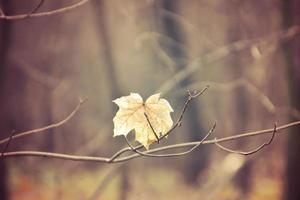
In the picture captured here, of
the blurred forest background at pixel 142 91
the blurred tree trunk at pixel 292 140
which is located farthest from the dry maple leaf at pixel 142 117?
the blurred forest background at pixel 142 91

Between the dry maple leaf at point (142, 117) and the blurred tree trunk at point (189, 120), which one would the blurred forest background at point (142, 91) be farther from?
the dry maple leaf at point (142, 117)

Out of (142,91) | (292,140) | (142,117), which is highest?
(142,91)

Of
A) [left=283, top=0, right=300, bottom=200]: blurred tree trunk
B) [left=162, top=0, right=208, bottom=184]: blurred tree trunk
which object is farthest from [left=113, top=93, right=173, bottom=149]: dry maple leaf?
[left=162, top=0, right=208, bottom=184]: blurred tree trunk

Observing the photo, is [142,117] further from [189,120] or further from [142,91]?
[142,91]

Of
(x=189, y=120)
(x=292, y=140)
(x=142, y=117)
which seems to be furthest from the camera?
(x=189, y=120)

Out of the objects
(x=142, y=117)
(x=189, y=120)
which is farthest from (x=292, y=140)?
(x=189, y=120)

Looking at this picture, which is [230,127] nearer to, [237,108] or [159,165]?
[237,108]
